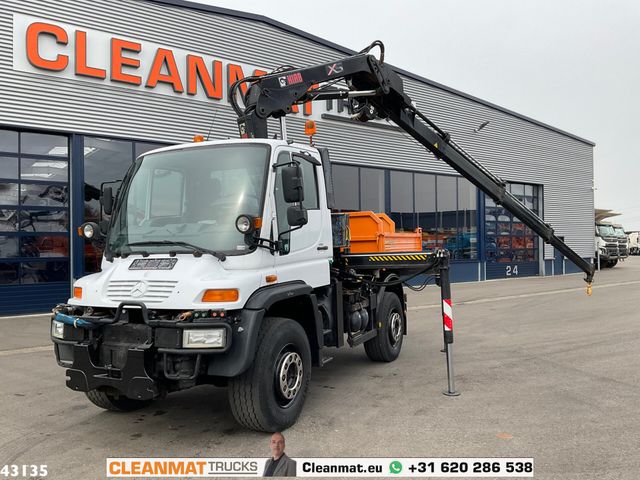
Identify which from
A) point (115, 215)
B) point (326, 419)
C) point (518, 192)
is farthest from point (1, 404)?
point (518, 192)

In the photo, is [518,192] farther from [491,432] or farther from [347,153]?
[491,432]

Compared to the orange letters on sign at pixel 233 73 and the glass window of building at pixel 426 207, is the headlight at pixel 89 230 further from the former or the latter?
the glass window of building at pixel 426 207

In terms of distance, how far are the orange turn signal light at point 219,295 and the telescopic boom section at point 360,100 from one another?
98.0 inches

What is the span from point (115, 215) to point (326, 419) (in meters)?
2.84

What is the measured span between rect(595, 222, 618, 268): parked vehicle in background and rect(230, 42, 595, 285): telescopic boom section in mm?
23507

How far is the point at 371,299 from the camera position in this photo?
280 inches

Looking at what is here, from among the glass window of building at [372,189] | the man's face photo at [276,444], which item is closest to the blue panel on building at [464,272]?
Result: the glass window of building at [372,189]

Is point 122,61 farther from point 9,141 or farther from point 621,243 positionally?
point 621,243

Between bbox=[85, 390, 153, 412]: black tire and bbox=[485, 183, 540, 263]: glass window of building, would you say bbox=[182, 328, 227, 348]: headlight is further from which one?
bbox=[485, 183, 540, 263]: glass window of building

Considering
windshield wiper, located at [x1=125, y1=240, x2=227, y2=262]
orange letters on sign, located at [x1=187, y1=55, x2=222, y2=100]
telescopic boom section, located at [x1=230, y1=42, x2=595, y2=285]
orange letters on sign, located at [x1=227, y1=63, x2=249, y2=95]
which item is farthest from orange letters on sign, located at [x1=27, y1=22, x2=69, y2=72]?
windshield wiper, located at [x1=125, y1=240, x2=227, y2=262]

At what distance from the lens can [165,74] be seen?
559 inches

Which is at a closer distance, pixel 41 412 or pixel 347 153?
pixel 41 412

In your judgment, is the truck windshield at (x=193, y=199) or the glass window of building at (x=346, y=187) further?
the glass window of building at (x=346, y=187)

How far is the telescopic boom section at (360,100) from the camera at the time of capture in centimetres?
638
